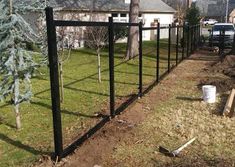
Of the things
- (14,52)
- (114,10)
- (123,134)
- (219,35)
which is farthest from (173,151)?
(114,10)

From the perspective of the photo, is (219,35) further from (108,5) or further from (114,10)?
(108,5)

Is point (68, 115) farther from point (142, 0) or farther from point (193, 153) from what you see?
point (142, 0)

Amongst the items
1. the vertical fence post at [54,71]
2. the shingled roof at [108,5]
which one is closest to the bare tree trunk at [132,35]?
the shingled roof at [108,5]

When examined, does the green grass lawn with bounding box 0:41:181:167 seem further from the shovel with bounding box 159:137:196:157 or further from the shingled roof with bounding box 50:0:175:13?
the shingled roof with bounding box 50:0:175:13

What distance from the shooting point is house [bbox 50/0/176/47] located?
24.6 metres

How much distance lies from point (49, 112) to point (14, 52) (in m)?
2.04

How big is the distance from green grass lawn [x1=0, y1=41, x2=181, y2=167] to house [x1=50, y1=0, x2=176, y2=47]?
8211 millimetres

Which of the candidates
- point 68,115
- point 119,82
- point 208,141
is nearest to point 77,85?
point 119,82

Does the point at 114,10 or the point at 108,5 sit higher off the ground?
the point at 108,5

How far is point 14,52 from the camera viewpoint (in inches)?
254

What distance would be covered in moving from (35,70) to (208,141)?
3278mm

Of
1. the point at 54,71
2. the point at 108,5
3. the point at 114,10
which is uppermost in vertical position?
the point at 108,5

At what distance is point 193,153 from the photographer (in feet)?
18.1

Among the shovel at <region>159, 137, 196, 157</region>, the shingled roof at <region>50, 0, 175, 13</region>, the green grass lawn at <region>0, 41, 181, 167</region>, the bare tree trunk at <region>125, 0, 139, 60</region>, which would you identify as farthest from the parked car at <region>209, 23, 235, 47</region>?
the shovel at <region>159, 137, 196, 157</region>
